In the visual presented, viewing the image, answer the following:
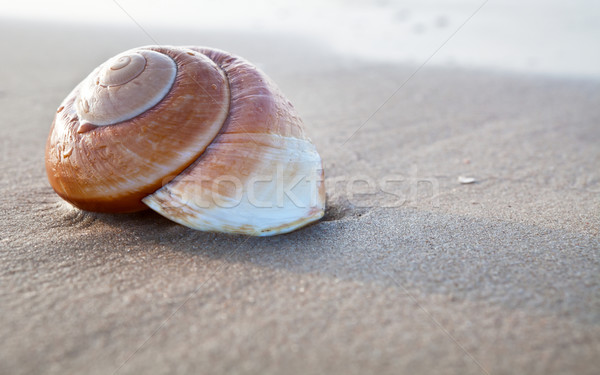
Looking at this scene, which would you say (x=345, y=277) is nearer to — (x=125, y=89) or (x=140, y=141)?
(x=140, y=141)

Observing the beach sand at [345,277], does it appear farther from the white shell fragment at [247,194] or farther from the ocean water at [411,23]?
the ocean water at [411,23]

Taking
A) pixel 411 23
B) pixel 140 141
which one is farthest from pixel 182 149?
pixel 411 23

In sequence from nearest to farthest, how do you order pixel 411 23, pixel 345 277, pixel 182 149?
pixel 345 277, pixel 182 149, pixel 411 23

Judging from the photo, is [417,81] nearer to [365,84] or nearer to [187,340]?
[365,84]

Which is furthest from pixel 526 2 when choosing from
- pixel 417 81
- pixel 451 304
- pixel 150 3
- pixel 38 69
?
pixel 451 304

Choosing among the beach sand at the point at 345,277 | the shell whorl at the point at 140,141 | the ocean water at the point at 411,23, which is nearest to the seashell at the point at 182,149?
the shell whorl at the point at 140,141

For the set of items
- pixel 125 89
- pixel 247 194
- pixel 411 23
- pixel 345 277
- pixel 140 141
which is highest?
pixel 125 89
